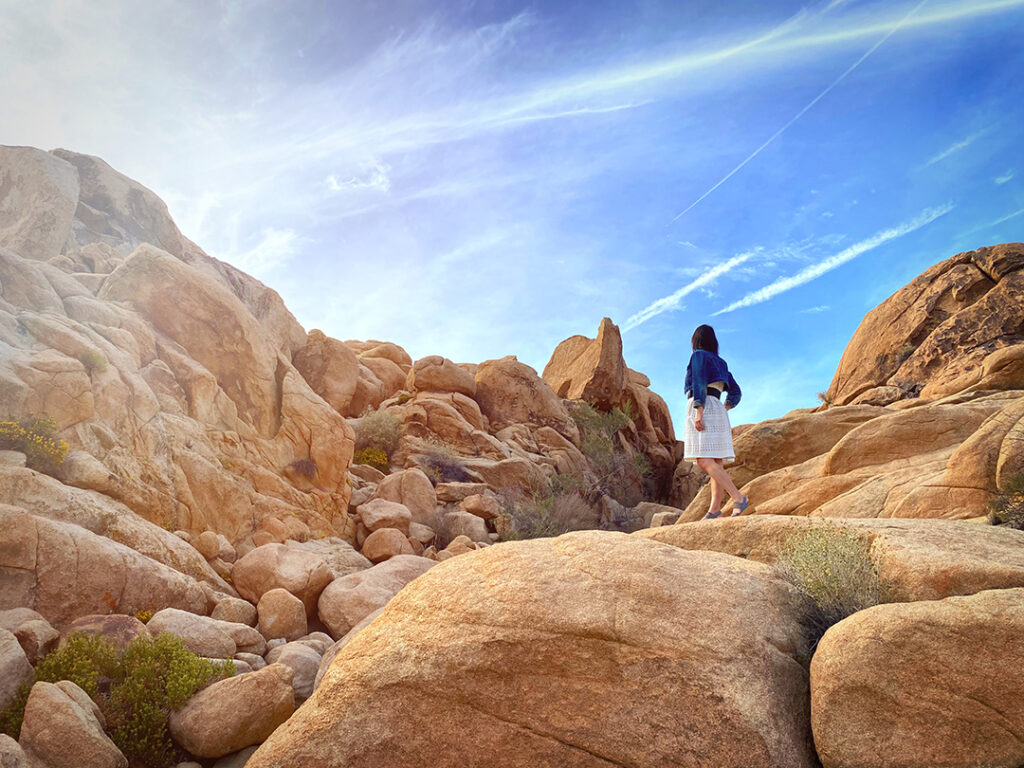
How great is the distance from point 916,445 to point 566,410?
24970mm

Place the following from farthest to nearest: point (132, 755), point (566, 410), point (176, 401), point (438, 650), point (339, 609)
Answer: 1. point (566, 410)
2. point (176, 401)
3. point (339, 609)
4. point (132, 755)
5. point (438, 650)

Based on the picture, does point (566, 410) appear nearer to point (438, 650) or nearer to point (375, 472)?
point (375, 472)

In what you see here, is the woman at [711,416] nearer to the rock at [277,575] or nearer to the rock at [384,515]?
the rock at [277,575]

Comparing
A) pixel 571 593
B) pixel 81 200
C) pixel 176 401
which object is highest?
pixel 81 200

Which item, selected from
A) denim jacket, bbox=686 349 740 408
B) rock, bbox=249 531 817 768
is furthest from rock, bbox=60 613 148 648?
denim jacket, bbox=686 349 740 408

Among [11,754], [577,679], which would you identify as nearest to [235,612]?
[11,754]

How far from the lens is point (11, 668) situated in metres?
5.87

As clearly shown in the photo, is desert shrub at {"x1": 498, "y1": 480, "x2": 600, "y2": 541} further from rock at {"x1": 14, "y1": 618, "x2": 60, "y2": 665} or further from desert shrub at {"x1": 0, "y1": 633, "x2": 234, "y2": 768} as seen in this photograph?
rock at {"x1": 14, "y1": 618, "x2": 60, "y2": 665}

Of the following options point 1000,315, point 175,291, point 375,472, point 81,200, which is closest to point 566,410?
point 375,472

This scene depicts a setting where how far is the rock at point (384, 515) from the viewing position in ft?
49.0

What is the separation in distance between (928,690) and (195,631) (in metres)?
8.04

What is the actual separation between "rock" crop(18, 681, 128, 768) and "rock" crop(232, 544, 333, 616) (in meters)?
4.73

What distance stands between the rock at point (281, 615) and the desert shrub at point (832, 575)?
748 centimetres

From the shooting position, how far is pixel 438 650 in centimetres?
446
